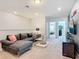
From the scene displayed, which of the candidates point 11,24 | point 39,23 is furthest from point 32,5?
point 39,23

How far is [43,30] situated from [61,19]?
9.09ft

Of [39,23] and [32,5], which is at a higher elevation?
[32,5]

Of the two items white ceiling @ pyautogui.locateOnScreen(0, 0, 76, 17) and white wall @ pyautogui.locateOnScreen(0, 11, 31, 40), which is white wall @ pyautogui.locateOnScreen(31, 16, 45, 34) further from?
white ceiling @ pyautogui.locateOnScreen(0, 0, 76, 17)

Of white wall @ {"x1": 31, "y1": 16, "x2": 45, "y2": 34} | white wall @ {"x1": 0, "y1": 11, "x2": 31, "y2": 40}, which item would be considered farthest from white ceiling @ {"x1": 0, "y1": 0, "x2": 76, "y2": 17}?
white wall @ {"x1": 31, "y1": 16, "x2": 45, "y2": 34}

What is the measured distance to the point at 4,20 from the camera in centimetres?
587

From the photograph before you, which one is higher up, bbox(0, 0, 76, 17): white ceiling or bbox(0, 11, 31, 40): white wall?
bbox(0, 0, 76, 17): white ceiling

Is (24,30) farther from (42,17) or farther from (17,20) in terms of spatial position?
(42,17)

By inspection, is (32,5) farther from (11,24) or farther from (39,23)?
(39,23)

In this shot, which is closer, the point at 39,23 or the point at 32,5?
the point at 32,5

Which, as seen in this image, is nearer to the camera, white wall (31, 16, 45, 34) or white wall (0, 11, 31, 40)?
white wall (0, 11, 31, 40)

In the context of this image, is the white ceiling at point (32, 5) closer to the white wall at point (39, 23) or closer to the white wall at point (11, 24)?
the white wall at point (11, 24)

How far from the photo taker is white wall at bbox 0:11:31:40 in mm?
5702

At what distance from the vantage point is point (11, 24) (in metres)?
6.56

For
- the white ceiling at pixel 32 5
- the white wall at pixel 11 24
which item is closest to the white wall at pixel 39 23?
the white wall at pixel 11 24
